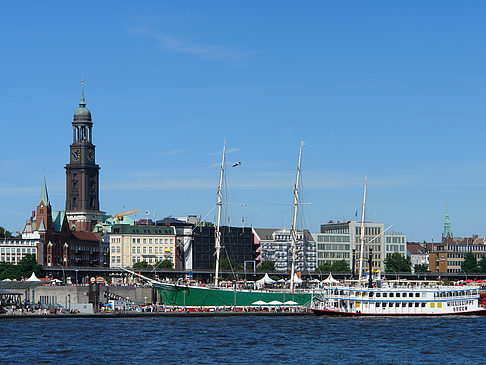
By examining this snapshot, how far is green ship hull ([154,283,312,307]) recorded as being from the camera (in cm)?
15850

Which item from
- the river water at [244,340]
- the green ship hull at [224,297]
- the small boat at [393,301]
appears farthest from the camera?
the green ship hull at [224,297]

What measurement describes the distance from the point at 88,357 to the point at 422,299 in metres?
61.8

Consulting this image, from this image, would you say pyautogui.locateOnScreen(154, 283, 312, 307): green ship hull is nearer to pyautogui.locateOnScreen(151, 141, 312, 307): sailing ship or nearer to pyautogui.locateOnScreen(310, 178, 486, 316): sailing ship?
pyautogui.locateOnScreen(151, 141, 312, 307): sailing ship

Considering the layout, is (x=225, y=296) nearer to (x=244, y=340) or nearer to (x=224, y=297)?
(x=224, y=297)

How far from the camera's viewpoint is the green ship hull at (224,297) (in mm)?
158500

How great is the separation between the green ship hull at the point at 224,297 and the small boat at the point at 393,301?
1190 cm

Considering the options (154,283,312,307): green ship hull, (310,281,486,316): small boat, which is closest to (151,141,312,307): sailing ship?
(154,283,312,307): green ship hull

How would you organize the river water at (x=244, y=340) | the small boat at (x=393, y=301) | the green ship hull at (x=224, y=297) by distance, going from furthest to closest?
1. the green ship hull at (x=224, y=297)
2. the small boat at (x=393, y=301)
3. the river water at (x=244, y=340)

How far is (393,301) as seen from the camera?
5699 inches

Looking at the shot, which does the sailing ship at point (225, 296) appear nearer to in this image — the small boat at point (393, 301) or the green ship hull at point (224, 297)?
the green ship hull at point (224, 297)

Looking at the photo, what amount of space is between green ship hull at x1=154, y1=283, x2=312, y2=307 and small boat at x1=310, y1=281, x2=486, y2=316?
11.9m

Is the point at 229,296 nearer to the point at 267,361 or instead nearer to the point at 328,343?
the point at 328,343

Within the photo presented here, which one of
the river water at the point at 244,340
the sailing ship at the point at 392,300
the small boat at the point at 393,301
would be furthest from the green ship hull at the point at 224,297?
the river water at the point at 244,340

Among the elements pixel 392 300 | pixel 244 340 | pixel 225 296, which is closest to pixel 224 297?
pixel 225 296
